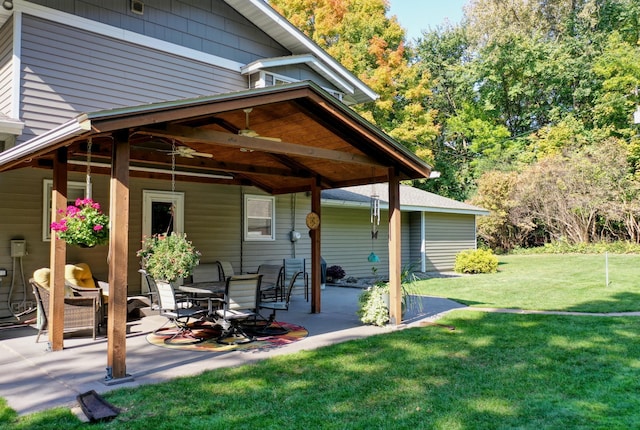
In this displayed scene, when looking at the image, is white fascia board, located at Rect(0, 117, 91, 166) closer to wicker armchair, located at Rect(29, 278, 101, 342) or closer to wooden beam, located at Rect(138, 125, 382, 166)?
wooden beam, located at Rect(138, 125, 382, 166)

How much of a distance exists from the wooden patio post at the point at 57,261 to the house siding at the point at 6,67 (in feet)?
7.35

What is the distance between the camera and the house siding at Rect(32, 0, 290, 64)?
817cm

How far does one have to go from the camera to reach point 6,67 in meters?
7.49

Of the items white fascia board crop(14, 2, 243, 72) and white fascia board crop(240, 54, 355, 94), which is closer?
white fascia board crop(14, 2, 243, 72)

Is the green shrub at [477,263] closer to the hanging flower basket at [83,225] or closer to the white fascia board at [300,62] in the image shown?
the white fascia board at [300,62]

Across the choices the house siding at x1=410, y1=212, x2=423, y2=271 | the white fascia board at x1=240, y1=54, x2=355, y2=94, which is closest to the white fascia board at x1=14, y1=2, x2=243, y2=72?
the white fascia board at x1=240, y1=54, x2=355, y2=94

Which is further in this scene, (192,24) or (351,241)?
(351,241)

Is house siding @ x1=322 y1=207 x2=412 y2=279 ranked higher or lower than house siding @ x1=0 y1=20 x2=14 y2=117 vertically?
lower

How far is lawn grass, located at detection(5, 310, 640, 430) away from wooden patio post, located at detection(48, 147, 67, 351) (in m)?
2.07

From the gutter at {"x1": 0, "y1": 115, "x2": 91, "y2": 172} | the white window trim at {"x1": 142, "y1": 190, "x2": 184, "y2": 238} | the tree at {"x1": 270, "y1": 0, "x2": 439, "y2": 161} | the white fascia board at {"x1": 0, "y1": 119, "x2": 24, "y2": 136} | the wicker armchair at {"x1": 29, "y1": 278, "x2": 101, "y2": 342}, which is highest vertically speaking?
the tree at {"x1": 270, "y1": 0, "x2": 439, "y2": 161}

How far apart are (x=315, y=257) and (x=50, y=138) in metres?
4.65

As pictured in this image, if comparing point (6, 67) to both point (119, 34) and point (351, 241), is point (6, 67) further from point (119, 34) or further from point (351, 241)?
point (351, 241)

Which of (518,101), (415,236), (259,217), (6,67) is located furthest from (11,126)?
(518,101)

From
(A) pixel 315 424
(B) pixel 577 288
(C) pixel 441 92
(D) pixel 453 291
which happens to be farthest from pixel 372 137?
(C) pixel 441 92
